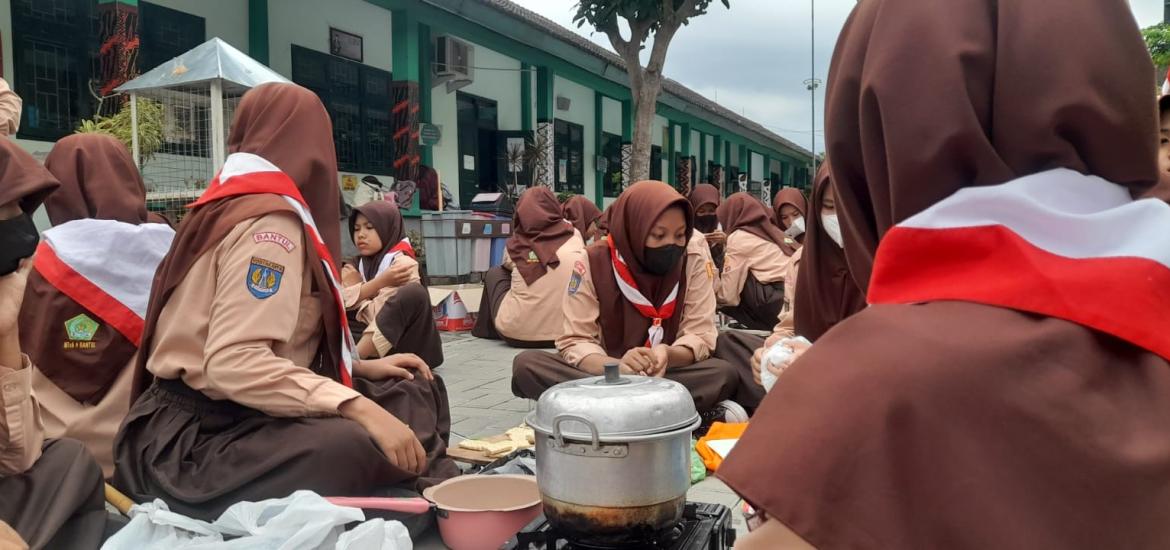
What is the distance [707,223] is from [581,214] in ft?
4.74

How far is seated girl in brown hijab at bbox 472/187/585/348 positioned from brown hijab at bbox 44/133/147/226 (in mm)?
3475

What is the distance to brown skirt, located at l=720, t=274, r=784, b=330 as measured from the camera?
6456mm

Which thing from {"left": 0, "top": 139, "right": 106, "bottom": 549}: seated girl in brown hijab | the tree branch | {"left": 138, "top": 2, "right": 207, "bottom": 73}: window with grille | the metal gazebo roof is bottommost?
{"left": 0, "top": 139, "right": 106, "bottom": 549}: seated girl in brown hijab

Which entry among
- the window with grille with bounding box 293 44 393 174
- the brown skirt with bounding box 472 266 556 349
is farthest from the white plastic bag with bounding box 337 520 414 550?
the window with grille with bounding box 293 44 393 174

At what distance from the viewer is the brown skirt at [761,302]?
6.46 m

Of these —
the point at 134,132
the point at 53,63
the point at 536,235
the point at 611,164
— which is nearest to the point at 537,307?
the point at 536,235

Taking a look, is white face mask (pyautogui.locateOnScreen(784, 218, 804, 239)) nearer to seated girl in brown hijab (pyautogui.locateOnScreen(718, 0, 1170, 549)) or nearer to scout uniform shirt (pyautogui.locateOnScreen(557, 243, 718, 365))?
scout uniform shirt (pyautogui.locateOnScreen(557, 243, 718, 365))

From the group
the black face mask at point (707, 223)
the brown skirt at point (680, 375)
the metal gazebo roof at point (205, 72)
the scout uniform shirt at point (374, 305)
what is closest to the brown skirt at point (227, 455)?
the brown skirt at point (680, 375)

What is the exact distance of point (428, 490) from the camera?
2510 millimetres

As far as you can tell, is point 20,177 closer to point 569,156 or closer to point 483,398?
point 483,398

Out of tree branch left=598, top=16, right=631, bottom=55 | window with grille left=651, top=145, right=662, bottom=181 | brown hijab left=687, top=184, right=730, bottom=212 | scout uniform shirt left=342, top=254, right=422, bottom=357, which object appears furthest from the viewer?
window with grille left=651, top=145, right=662, bottom=181

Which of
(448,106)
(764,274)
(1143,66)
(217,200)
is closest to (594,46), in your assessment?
(448,106)

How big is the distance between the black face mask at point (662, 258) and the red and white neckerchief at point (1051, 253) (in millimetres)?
2986

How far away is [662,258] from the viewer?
12.9 feet
